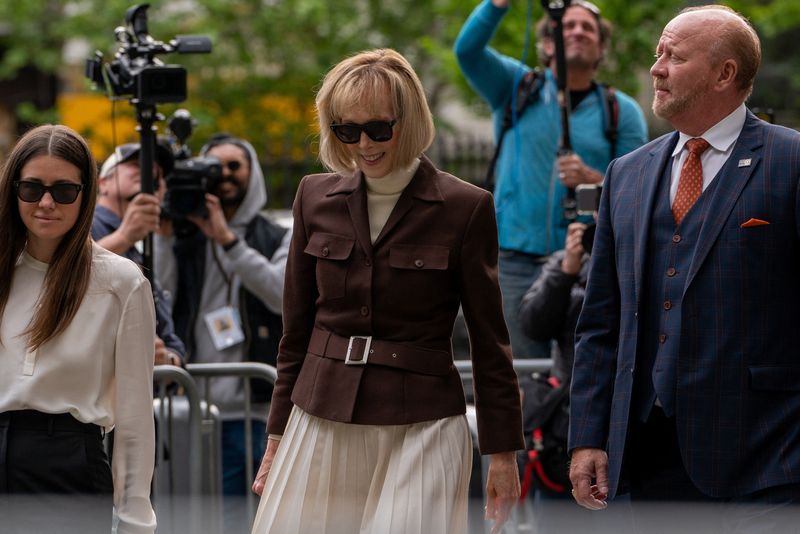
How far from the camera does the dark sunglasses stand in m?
7.32

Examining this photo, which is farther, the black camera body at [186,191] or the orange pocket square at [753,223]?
the black camera body at [186,191]

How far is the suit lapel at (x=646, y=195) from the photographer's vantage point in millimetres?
4255

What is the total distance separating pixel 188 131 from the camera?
7.09 m

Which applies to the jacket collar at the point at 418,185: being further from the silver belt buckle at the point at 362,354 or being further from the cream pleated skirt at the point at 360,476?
the cream pleated skirt at the point at 360,476

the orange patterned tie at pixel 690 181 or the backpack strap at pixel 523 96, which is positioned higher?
the orange patterned tie at pixel 690 181

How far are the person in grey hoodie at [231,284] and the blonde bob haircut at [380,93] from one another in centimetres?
267

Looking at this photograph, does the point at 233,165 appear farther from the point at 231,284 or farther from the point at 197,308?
the point at 197,308

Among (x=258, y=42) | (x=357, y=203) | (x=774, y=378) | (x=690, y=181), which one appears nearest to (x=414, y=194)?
(x=357, y=203)

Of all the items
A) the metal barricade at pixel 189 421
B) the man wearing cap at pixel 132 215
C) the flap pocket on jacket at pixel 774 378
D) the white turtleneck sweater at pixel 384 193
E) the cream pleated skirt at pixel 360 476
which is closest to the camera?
the flap pocket on jacket at pixel 774 378

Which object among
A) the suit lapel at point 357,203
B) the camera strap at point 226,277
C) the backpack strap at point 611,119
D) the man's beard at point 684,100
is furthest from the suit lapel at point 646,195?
the camera strap at point 226,277

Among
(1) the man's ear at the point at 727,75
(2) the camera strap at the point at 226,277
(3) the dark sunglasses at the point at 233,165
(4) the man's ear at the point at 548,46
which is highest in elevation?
(1) the man's ear at the point at 727,75

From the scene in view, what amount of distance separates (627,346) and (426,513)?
784 millimetres

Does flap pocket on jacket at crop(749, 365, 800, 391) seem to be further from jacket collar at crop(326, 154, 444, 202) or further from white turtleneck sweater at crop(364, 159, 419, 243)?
white turtleneck sweater at crop(364, 159, 419, 243)

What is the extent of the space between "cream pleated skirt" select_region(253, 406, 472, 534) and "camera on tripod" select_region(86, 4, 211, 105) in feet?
8.67
